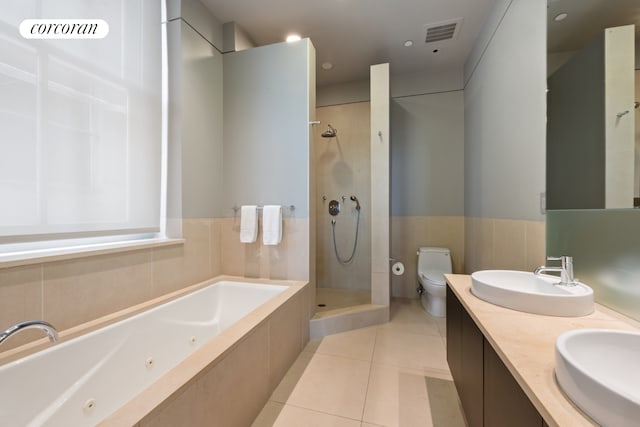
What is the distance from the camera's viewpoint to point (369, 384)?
160 cm

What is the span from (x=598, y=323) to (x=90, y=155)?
2481 millimetres

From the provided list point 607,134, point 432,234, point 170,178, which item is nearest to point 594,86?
point 607,134

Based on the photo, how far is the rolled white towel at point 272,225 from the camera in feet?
7.20

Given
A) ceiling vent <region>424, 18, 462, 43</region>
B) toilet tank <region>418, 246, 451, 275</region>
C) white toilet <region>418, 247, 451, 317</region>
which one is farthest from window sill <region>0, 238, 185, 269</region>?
ceiling vent <region>424, 18, 462, 43</region>

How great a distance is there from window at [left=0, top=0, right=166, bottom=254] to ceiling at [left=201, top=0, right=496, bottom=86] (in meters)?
0.83

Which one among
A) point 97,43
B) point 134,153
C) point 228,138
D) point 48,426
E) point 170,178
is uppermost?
point 97,43

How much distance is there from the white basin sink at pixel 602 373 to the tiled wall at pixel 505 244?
0.87 m

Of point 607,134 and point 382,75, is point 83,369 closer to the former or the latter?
point 607,134

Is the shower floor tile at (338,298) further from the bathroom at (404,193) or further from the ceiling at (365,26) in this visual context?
the ceiling at (365,26)

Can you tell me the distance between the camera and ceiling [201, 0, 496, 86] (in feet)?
6.81

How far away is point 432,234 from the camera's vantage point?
9.96 ft

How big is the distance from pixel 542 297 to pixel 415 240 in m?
2.15

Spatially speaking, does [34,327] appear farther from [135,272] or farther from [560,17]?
[560,17]

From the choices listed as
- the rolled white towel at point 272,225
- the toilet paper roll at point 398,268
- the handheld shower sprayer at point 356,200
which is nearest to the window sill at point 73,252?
the rolled white towel at point 272,225
